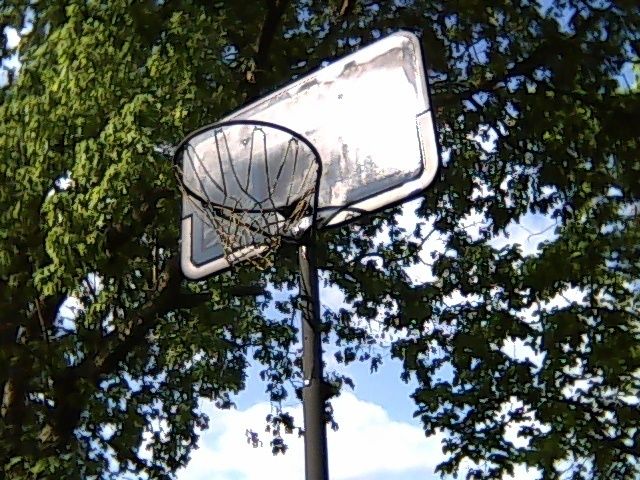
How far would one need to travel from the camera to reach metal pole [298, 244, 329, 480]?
13.6 feet

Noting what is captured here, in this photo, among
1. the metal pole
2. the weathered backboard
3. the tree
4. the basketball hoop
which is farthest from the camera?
the tree

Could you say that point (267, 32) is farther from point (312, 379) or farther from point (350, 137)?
point (312, 379)

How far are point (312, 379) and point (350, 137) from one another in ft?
4.73

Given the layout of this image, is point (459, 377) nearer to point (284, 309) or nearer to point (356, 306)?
point (356, 306)

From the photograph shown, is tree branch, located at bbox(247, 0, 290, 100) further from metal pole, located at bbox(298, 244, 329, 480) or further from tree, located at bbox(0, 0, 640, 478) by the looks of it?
metal pole, located at bbox(298, 244, 329, 480)

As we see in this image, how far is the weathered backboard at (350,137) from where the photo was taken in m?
4.46

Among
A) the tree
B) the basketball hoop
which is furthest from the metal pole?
the tree

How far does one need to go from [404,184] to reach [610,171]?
5.03 meters

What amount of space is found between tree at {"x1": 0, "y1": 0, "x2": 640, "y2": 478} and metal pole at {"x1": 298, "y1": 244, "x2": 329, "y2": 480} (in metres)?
Result: 2.02

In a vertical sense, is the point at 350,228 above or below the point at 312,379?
above

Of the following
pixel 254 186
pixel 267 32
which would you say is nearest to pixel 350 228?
pixel 267 32

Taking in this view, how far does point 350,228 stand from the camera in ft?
35.0

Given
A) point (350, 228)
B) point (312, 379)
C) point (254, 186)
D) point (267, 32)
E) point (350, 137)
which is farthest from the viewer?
point (350, 228)

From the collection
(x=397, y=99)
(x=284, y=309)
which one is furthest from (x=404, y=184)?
(x=284, y=309)
